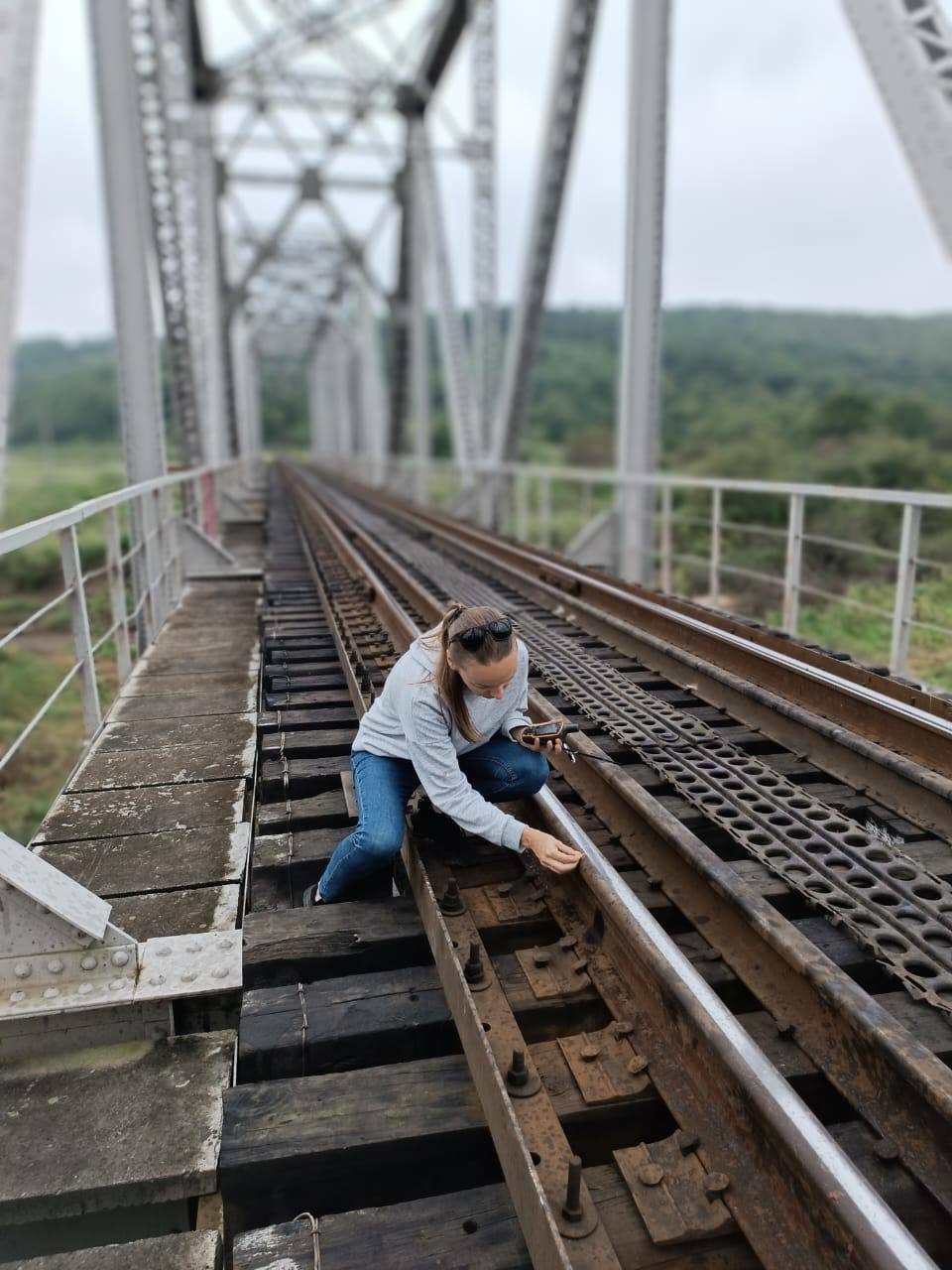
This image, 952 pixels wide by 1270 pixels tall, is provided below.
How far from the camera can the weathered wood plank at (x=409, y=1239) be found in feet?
5.64

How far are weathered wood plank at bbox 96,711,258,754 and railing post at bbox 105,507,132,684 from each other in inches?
33.7

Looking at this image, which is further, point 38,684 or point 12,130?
point 38,684

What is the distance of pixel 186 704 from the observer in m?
5.05

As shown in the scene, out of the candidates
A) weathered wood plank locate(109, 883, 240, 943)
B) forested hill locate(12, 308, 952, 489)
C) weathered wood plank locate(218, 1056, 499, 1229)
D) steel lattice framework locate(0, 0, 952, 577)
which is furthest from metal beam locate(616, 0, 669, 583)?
forested hill locate(12, 308, 952, 489)

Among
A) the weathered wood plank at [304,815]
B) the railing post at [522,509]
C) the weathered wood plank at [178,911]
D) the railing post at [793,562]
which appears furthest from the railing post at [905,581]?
the railing post at [522,509]

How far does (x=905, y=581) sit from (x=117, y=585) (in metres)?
4.62

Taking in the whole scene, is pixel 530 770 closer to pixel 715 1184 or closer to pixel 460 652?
pixel 460 652

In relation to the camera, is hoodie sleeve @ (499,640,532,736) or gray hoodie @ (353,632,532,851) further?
hoodie sleeve @ (499,640,532,736)

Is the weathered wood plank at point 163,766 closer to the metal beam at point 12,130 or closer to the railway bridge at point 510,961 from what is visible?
the railway bridge at point 510,961

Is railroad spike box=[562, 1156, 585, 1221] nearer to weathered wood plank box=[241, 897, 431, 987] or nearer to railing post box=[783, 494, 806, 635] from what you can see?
weathered wood plank box=[241, 897, 431, 987]

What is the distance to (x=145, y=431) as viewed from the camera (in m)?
8.30

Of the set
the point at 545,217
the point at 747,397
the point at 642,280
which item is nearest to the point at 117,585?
the point at 642,280

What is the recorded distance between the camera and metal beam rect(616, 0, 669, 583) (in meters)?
10.1

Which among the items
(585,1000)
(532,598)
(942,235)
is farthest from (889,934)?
(532,598)
